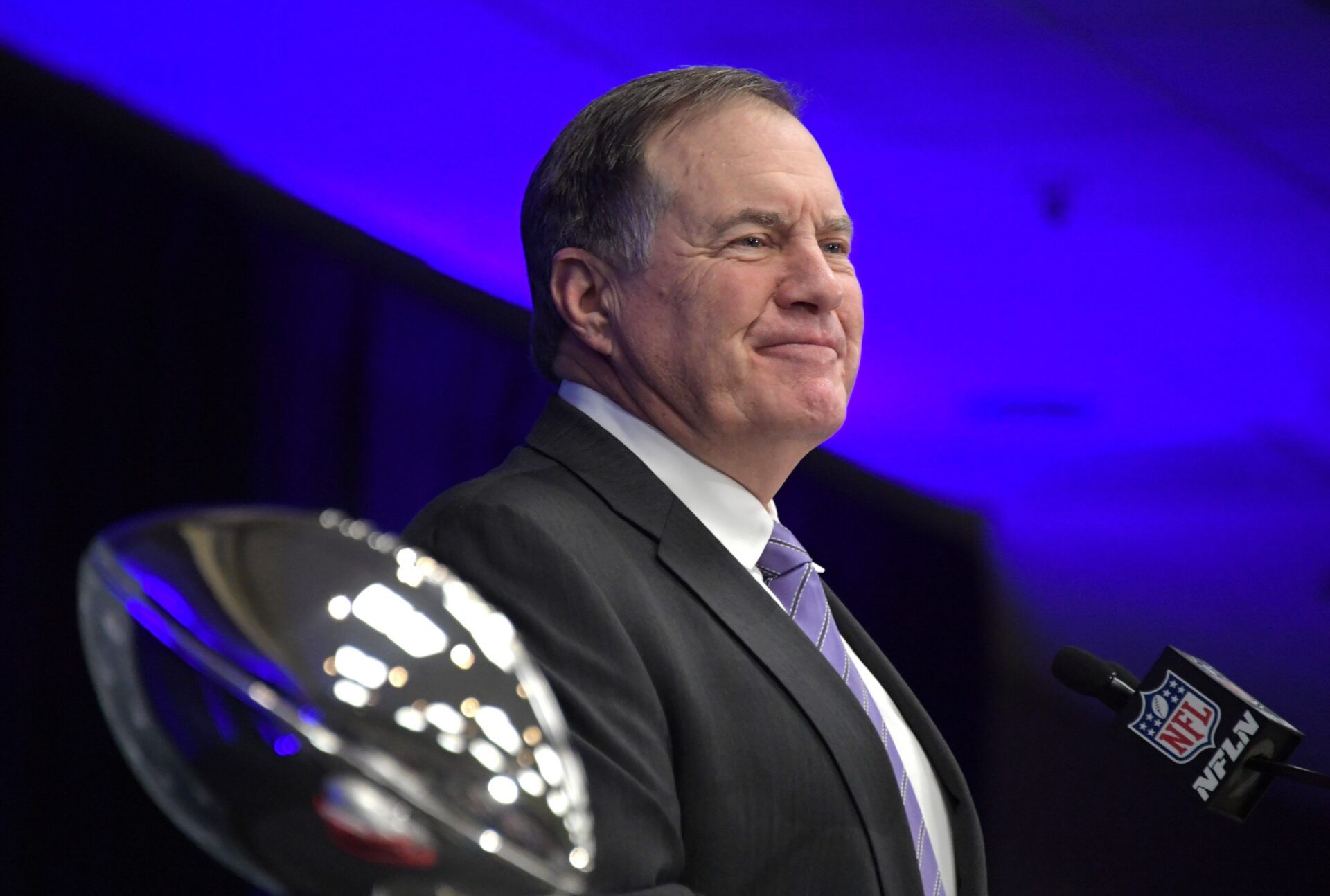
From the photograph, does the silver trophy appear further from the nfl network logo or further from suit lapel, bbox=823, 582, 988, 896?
the nfl network logo

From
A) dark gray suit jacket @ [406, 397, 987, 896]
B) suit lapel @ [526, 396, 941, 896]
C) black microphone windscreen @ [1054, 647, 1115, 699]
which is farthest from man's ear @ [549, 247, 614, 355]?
black microphone windscreen @ [1054, 647, 1115, 699]

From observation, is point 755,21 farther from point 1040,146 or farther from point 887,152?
point 1040,146

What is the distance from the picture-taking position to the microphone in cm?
133

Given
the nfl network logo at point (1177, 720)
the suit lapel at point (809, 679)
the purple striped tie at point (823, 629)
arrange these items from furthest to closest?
the nfl network logo at point (1177, 720)
the purple striped tie at point (823, 629)
the suit lapel at point (809, 679)

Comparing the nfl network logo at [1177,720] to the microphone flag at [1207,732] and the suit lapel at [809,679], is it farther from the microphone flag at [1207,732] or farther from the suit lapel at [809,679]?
the suit lapel at [809,679]

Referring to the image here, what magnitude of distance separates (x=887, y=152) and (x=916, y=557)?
927 millimetres

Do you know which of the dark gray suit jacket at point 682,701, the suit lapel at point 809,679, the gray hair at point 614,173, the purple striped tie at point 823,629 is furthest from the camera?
the gray hair at point 614,173

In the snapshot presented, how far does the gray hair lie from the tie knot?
1.07 ft

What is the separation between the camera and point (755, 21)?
8.35 feet

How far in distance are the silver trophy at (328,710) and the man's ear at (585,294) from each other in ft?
2.99

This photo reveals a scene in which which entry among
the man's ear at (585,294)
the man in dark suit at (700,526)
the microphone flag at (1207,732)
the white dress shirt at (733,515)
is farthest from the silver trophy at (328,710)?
the microphone flag at (1207,732)

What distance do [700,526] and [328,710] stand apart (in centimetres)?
84

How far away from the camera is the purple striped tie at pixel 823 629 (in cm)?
125

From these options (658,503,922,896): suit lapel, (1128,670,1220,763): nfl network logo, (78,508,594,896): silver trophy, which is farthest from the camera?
(1128,670,1220,763): nfl network logo
